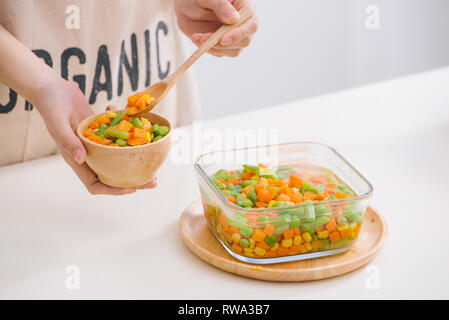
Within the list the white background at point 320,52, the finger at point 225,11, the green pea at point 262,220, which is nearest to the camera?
the green pea at point 262,220

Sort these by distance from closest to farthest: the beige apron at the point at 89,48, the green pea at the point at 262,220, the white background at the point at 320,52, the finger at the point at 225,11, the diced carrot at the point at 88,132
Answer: the green pea at the point at 262,220 → the diced carrot at the point at 88,132 → the finger at the point at 225,11 → the beige apron at the point at 89,48 → the white background at the point at 320,52

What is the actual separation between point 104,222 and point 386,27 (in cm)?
259

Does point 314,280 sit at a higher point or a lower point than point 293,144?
lower

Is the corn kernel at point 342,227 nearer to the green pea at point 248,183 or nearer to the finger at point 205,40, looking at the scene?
the green pea at point 248,183

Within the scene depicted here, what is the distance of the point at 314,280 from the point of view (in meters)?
0.87

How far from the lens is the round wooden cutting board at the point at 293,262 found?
86 cm

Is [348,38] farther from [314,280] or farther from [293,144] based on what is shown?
[314,280]

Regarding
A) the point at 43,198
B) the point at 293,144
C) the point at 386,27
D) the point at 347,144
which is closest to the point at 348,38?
the point at 386,27

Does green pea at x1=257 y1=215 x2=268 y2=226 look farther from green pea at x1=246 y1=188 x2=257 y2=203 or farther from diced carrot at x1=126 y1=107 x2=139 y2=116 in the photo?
diced carrot at x1=126 y1=107 x2=139 y2=116

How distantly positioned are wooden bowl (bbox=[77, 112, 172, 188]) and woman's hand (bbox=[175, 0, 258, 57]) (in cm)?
31

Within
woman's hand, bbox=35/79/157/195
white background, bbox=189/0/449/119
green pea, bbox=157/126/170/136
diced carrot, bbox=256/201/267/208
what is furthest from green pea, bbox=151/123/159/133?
white background, bbox=189/0/449/119

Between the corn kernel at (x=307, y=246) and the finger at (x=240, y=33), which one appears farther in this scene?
the finger at (x=240, y=33)

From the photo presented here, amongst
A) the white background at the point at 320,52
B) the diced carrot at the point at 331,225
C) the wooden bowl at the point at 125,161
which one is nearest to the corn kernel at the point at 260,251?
the diced carrot at the point at 331,225

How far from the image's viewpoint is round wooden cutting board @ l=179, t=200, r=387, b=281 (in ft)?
2.82
